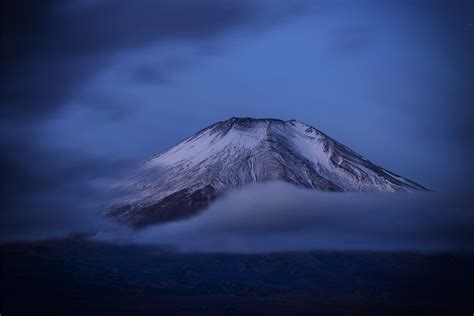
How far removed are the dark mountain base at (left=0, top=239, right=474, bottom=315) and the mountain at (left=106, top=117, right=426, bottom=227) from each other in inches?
271

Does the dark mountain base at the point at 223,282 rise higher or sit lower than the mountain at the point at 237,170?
lower

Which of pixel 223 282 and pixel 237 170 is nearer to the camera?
pixel 223 282

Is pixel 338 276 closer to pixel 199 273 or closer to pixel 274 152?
pixel 199 273

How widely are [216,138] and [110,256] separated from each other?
2159 centimetres

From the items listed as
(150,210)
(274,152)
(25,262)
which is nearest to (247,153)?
(274,152)

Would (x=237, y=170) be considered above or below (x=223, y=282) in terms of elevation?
above

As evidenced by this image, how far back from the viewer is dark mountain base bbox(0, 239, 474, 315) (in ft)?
268

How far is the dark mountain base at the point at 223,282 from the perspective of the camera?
81.6 metres

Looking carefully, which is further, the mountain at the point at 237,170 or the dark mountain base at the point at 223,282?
the mountain at the point at 237,170

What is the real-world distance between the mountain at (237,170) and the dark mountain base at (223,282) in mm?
6895

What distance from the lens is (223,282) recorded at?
91125 millimetres

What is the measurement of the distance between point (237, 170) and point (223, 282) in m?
20.0

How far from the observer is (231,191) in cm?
10494

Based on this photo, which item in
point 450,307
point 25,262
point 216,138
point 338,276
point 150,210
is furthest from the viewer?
point 216,138
